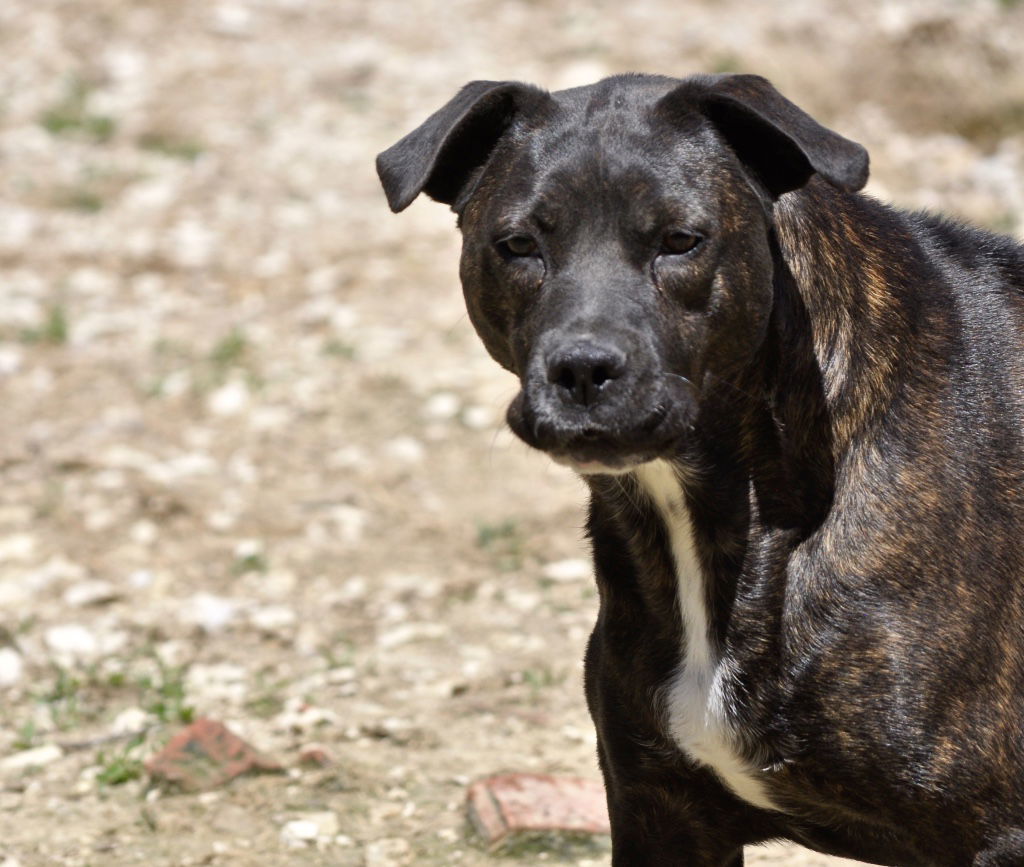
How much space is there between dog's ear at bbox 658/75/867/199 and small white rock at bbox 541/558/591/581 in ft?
9.26

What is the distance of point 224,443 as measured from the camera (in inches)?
273

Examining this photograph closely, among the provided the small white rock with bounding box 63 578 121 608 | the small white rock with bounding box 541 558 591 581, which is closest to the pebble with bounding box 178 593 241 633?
the small white rock with bounding box 63 578 121 608

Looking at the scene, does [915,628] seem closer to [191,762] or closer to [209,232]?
[191,762]

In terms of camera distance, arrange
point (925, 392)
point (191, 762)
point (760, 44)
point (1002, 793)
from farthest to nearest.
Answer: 1. point (760, 44)
2. point (191, 762)
3. point (925, 392)
4. point (1002, 793)

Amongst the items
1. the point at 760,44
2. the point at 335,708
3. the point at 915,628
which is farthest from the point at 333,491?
the point at 760,44

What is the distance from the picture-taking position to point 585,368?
289 centimetres

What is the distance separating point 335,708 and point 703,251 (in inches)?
99.2

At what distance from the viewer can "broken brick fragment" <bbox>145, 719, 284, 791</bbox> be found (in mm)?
4559

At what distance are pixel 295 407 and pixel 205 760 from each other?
2769 millimetres

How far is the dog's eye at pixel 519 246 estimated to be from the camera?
10.3ft

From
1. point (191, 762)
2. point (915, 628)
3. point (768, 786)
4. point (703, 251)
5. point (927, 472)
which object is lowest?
point (191, 762)

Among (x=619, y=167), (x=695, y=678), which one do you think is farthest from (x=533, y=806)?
(x=619, y=167)

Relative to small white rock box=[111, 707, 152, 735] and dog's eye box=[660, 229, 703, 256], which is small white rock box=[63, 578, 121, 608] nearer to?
small white rock box=[111, 707, 152, 735]

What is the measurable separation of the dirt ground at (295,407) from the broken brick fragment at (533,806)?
76mm
